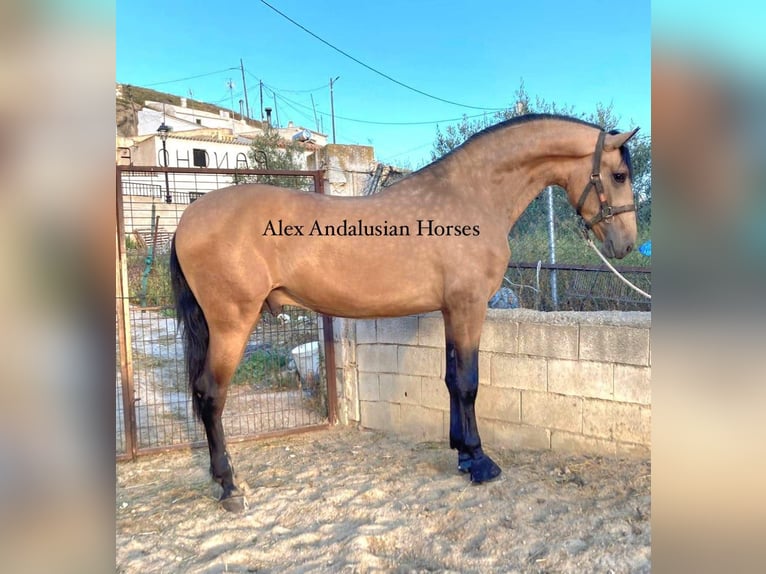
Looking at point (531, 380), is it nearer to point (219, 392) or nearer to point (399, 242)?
point (399, 242)

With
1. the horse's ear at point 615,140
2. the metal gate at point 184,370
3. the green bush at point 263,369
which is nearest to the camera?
the horse's ear at point 615,140

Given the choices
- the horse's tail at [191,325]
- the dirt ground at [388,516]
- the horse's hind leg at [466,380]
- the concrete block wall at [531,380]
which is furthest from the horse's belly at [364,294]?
the dirt ground at [388,516]

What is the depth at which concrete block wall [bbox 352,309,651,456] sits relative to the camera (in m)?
2.98

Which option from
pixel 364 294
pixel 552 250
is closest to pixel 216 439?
pixel 364 294

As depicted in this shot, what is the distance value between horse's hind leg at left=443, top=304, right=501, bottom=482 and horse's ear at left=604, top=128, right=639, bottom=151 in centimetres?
111

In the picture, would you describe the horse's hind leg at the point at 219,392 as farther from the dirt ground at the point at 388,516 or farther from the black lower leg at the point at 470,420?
the black lower leg at the point at 470,420

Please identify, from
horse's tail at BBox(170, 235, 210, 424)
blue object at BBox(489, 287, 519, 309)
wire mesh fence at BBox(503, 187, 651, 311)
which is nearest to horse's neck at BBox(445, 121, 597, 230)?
wire mesh fence at BBox(503, 187, 651, 311)

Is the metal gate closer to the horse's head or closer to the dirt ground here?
the dirt ground

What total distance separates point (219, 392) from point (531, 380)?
6.60 feet

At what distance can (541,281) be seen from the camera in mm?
4617

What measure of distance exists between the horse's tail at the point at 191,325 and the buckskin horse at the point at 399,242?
3 centimetres

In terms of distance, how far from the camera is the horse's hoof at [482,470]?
280 cm
